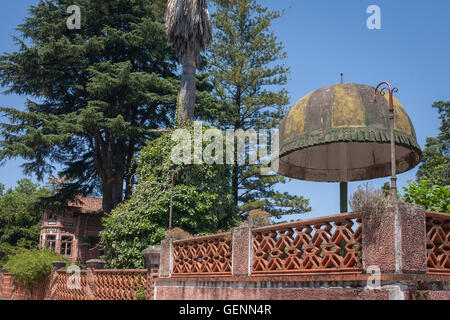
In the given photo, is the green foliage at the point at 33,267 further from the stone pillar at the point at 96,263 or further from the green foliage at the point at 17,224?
the green foliage at the point at 17,224

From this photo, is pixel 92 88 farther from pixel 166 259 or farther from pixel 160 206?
pixel 166 259

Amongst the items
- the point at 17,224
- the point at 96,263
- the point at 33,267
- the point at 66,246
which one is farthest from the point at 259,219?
the point at 17,224

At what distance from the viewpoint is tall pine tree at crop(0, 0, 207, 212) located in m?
22.2

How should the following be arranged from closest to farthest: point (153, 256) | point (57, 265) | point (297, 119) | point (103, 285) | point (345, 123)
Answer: point (345, 123) → point (297, 119) → point (153, 256) → point (103, 285) → point (57, 265)

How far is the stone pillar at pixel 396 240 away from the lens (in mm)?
5484

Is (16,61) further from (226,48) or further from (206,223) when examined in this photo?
(206,223)

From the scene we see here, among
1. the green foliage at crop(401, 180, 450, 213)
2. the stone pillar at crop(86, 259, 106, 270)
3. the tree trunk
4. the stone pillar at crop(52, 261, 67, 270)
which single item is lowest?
the stone pillar at crop(52, 261, 67, 270)

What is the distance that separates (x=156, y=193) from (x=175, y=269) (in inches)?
213

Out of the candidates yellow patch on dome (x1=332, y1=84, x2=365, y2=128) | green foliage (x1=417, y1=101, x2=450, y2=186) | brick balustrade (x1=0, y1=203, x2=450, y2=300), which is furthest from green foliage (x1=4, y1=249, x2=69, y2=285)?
green foliage (x1=417, y1=101, x2=450, y2=186)

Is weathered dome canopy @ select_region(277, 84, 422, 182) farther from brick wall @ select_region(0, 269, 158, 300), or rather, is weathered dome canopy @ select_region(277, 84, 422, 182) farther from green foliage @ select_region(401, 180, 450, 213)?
brick wall @ select_region(0, 269, 158, 300)

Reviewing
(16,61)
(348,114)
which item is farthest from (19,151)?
(348,114)

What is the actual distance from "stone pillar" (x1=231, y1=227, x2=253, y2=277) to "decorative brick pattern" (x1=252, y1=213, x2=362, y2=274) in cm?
9

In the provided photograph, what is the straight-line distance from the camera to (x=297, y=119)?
8234 mm

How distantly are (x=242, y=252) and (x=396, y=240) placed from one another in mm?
3376
